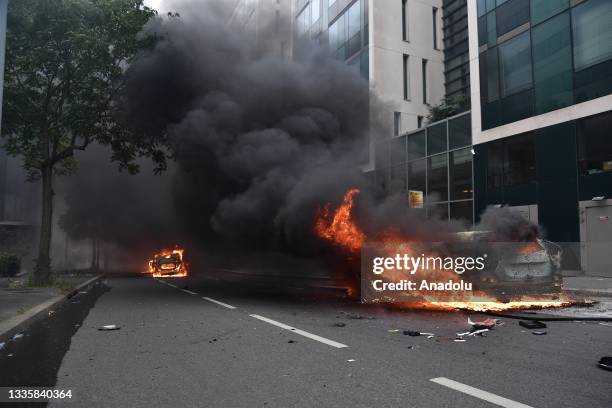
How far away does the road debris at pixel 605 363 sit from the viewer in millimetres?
4702

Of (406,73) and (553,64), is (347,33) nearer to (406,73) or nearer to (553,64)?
(406,73)

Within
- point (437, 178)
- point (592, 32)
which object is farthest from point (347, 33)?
point (592, 32)

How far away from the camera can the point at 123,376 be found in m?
4.73

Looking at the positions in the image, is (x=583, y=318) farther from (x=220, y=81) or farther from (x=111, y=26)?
(x=111, y=26)

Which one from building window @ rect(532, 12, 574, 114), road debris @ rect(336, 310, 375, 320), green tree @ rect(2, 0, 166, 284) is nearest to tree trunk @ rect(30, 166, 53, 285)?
green tree @ rect(2, 0, 166, 284)

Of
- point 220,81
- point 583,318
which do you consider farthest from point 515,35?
point 583,318

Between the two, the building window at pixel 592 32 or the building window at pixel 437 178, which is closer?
the building window at pixel 592 32

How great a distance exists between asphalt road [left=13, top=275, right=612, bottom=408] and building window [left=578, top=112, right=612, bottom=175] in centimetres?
1116

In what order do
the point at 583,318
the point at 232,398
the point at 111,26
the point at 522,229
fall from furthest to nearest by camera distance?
the point at 111,26 → the point at 522,229 → the point at 583,318 → the point at 232,398

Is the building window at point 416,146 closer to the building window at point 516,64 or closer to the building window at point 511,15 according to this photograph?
the building window at point 516,64

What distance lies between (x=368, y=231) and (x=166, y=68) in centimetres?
876

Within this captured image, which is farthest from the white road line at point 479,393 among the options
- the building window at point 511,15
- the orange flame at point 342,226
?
the building window at point 511,15

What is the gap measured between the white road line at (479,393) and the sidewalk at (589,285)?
9199 mm

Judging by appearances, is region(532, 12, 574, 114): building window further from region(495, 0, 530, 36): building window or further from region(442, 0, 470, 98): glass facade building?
region(442, 0, 470, 98): glass facade building
